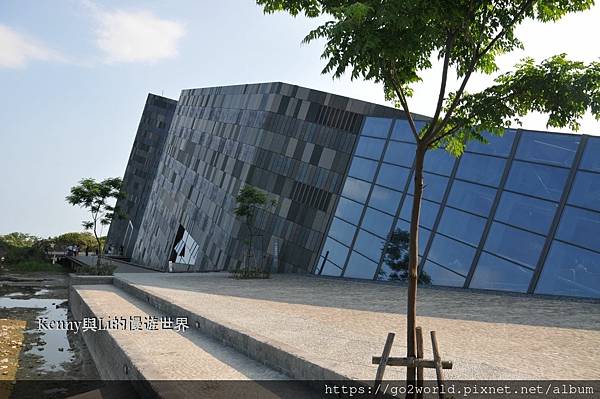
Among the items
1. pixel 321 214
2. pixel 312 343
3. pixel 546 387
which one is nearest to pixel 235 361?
pixel 312 343

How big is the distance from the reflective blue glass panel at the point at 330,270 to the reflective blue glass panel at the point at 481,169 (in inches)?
354

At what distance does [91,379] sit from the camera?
579 inches

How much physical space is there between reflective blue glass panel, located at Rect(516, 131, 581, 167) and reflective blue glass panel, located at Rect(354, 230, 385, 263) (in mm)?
8460

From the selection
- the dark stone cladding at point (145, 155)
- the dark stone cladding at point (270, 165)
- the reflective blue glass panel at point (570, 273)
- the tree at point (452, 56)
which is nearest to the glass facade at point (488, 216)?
the reflective blue glass panel at point (570, 273)

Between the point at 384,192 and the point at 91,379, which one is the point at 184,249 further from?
the point at 91,379

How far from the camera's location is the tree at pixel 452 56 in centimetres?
633

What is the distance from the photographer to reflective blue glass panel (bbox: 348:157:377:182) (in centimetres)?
2969

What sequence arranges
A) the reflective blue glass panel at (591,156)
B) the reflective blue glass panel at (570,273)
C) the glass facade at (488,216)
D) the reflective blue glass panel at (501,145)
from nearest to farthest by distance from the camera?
the reflective blue glass panel at (570,273), the glass facade at (488,216), the reflective blue glass panel at (591,156), the reflective blue glass panel at (501,145)

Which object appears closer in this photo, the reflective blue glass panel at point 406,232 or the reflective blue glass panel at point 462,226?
the reflective blue glass panel at point 462,226

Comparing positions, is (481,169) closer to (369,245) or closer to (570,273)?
(570,273)

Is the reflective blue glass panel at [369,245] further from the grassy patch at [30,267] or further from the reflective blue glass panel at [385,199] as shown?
the grassy patch at [30,267]

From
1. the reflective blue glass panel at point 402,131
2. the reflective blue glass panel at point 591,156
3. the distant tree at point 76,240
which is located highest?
the reflective blue glass panel at point 402,131

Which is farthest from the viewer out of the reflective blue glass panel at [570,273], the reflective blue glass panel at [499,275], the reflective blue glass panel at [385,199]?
the reflective blue glass panel at [385,199]

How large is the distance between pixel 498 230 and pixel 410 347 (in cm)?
1616
